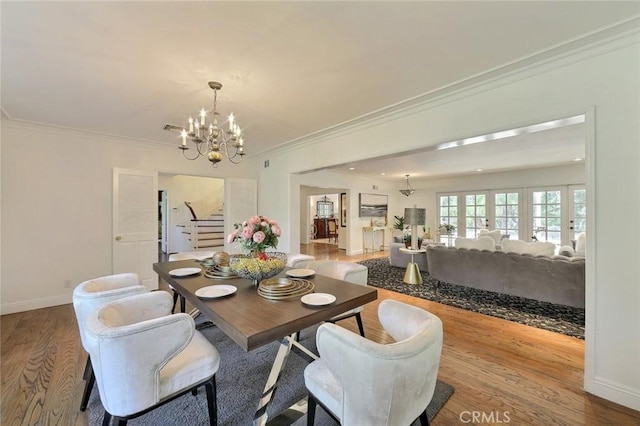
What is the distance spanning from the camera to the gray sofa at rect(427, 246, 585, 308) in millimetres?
3258

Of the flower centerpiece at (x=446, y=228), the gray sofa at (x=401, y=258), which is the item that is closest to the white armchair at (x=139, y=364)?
the gray sofa at (x=401, y=258)

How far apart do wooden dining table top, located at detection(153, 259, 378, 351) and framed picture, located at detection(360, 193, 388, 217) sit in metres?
6.53

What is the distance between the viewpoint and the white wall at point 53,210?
3.48 m

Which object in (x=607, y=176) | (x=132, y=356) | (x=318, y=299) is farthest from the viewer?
(x=607, y=176)

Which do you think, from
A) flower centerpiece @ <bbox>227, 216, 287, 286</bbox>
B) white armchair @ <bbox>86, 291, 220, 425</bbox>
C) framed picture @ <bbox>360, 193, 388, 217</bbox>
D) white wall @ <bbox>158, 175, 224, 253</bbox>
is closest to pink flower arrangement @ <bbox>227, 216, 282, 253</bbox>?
flower centerpiece @ <bbox>227, 216, 287, 286</bbox>

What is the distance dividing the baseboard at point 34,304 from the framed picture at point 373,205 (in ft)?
22.8

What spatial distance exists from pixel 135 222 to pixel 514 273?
5.80 meters

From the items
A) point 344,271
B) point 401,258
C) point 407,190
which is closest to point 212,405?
point 344,271

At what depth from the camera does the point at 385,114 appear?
3.19 metres

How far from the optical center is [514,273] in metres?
3.70

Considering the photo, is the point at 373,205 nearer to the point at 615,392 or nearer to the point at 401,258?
the point at 401,258

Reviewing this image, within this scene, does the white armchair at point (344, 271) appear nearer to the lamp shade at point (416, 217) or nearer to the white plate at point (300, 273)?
the white plate at point (300, 273)

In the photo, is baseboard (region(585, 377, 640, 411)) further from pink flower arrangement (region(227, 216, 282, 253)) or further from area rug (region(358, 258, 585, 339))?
pink flower arrangement (region(227, 216, 282, 253))

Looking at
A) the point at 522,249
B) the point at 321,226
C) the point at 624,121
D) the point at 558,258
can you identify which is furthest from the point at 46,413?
the point at 321,226
